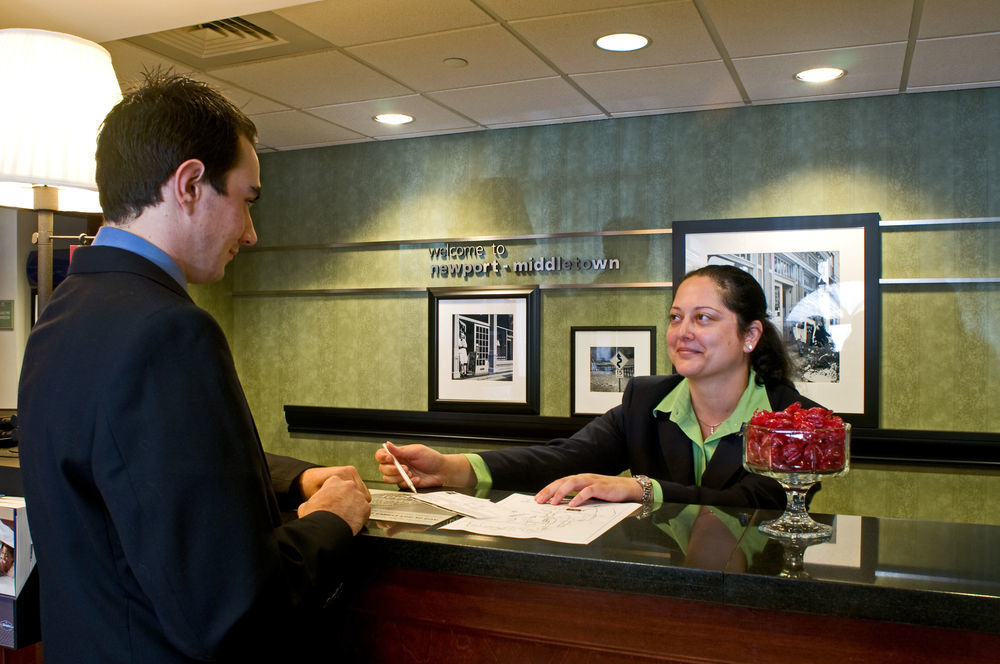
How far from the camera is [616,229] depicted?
200 inches

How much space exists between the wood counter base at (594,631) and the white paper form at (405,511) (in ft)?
0.46

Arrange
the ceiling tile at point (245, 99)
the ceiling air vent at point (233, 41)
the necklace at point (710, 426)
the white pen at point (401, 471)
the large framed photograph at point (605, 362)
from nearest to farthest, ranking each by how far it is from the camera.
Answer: the white pen at point (401, 471) → the necklace at point (710, 426) → the ceiling air vent at point (233, 41) → the ceiling tile at point (245, 99) → the large framed photograph at point (605, 362)

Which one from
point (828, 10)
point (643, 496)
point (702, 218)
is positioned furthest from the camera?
point (702, 218)

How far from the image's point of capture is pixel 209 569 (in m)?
1.14

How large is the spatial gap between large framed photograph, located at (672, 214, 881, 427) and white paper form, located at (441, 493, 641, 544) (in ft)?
10.1

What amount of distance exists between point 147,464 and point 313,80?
3.57 m

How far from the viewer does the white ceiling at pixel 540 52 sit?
130 inches

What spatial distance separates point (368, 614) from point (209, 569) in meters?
0.67

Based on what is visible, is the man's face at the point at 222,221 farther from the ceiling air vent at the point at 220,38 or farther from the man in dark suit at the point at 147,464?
the ceiling air vent at the point at 220,38

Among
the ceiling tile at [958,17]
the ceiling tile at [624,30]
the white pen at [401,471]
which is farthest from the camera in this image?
the ceiling tile at [624,30]

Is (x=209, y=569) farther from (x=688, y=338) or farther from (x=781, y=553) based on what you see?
(x=688, y=338)

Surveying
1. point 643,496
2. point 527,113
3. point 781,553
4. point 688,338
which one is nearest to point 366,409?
point 527,113

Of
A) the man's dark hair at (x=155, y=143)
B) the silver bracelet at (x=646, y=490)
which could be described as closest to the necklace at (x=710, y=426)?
the silver bracelet at (x=646, y=490)

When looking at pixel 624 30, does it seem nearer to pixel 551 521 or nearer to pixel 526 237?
pixel 526 237
